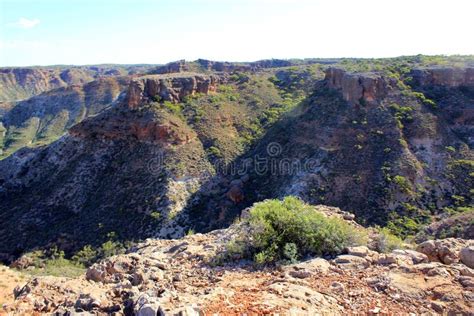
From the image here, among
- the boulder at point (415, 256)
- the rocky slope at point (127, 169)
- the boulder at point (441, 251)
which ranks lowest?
the rocky slope at point (127, 169)

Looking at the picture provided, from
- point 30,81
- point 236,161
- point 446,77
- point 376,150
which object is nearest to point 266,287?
point 376,150

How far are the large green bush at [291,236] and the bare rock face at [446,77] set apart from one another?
36.2m

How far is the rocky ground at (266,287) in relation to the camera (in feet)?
25.9

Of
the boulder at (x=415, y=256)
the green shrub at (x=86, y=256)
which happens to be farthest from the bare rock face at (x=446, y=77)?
the green shrub at (x=86, y=256)

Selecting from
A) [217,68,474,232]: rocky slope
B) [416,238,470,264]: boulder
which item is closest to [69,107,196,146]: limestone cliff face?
[217,68,474,232]: rocky slope

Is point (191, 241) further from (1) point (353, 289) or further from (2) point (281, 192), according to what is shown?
(2) point (281, 192)

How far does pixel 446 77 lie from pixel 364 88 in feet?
33.7

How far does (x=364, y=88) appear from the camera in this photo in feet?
127

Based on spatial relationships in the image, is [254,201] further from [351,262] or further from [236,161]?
[351,262]

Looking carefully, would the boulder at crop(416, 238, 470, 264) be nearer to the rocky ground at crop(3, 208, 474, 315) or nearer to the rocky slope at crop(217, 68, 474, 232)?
the rocky ground at crop(3, 208, 474, 315)

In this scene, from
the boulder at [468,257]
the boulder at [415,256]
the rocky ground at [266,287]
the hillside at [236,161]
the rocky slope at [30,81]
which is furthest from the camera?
the rocky slope at [30,81]

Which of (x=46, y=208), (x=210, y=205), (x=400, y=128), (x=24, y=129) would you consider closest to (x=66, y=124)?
(x=24, y=129)

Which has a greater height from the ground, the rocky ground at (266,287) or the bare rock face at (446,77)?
the bare rock face at (446,77)

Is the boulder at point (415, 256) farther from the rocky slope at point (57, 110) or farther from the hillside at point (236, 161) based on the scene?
the rocky slope at point (57, 110)
